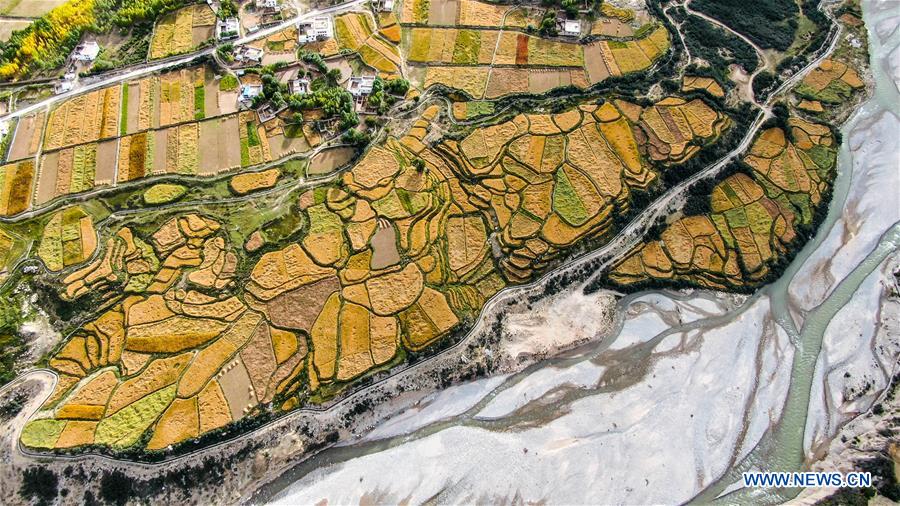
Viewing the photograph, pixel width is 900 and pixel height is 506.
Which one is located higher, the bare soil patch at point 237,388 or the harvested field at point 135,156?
the harvested field at point 135,156

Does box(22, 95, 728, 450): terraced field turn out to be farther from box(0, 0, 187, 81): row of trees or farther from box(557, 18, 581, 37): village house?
box(0, 0, 187, 81): row of trees

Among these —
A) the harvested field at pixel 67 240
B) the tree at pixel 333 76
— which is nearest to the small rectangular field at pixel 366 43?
the tree at pixel 333 76

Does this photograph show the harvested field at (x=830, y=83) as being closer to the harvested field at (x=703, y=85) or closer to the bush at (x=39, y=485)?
the harvested field at (x=703, y=85)

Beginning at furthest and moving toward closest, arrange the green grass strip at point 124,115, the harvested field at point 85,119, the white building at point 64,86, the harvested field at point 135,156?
1. the white building at point 64,86
2. the green grass strip at point 124,115
3. the harvested field at point 85,119
4. the harvested field at point 135,156

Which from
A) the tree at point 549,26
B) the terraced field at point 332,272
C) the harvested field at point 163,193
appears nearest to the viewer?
the terraced field at point 332,272

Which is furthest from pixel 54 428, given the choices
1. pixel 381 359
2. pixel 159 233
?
pixel 381 359

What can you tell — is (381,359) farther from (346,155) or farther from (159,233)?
(159,233)

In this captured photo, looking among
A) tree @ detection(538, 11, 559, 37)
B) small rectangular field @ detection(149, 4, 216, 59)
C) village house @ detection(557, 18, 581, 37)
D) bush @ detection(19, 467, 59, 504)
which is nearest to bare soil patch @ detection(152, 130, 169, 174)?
small rectangular field @ detection(149, 4, 216, 59)
